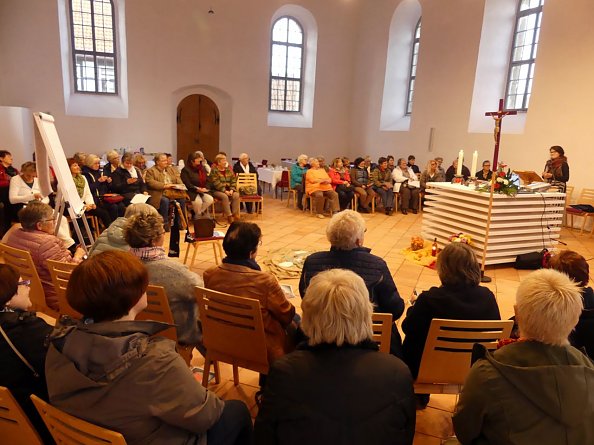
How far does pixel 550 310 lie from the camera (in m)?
1.41

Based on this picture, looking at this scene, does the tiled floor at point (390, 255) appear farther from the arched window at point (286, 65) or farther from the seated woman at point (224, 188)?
the arched window at point (286, 65)

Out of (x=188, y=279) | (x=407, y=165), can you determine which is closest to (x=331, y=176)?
(x=407, y=165)

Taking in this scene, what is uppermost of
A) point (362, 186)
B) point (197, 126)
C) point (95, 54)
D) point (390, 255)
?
point (95, 54)

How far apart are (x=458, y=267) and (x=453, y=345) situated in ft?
1.22

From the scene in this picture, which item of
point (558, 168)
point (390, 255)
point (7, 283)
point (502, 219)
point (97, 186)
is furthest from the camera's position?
point (558, 168)

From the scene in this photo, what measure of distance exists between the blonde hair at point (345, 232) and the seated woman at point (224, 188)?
188 inches

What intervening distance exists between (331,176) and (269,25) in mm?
5186

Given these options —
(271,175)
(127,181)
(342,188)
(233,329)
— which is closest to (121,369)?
(233,329)

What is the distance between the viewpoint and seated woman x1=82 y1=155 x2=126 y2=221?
5965 mm

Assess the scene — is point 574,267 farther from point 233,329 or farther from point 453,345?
point 233,329

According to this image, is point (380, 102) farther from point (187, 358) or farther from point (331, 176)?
point (187, 358)

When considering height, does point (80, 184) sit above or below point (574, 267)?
below

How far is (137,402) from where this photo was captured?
1.30 meters

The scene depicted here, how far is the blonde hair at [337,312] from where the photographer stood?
4.62 ft
